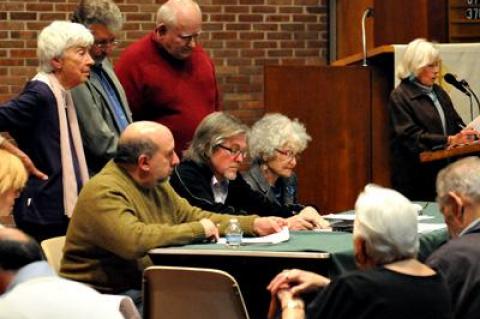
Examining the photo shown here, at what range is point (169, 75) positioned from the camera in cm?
643

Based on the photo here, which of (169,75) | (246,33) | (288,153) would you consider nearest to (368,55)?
(246,33)

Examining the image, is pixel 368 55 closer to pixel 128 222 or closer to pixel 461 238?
pixel 128 222

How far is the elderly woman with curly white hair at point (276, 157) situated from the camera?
252 inches

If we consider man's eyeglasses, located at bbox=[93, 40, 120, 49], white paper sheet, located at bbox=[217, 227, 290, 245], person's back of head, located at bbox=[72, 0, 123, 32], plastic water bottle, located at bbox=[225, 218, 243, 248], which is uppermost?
person's back of head, located at bbox=[72, 0, 123, 32]

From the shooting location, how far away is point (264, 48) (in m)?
9.64

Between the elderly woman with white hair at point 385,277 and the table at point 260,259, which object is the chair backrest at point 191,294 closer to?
the table at point 260,259

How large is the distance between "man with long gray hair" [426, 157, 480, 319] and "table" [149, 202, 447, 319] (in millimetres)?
397

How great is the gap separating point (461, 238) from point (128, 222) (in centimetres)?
127

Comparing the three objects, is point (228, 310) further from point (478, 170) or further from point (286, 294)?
point (478, 170)

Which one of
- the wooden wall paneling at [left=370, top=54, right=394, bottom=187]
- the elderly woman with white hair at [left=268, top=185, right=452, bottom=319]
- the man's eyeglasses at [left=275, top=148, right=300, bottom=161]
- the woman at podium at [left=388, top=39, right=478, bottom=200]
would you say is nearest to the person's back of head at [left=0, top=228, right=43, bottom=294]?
the elderly woman with white hair at [left=268, top=185, right=452, bottom=319]

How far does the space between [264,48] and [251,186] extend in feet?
11.7

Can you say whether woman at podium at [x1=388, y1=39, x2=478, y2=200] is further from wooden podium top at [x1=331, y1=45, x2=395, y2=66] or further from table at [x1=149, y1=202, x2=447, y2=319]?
table at [x1=149, y1=202, x2=447, y2=319]

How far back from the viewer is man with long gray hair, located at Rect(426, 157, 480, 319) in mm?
3732

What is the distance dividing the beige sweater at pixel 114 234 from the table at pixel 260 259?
2.5 inches
